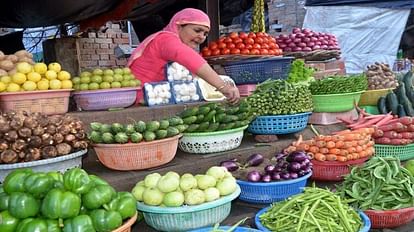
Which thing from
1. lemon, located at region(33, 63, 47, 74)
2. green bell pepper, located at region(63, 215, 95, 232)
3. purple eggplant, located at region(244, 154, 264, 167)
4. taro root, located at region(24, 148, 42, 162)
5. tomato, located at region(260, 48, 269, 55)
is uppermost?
tomato, located at region(260, 48, 269, 55)

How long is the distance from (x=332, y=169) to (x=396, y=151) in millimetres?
860

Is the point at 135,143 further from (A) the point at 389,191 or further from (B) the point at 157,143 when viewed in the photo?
(A) the point at 389,191

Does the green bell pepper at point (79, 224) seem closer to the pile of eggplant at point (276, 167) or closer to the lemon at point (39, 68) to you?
the pile of eggplant at point (276, 167)

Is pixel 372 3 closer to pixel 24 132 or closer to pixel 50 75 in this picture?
pixel 50 75

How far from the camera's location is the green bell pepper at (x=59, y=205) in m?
1.58

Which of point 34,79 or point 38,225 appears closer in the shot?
point 38,225

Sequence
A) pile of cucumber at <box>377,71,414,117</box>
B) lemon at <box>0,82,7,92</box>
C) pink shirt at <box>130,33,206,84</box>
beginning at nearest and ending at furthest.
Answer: lemon at <box>0,82,7,92</box> < pink shirt at <box>130,33,206,84</box> < pile of cucumber at <box>377,71,414,117</box>

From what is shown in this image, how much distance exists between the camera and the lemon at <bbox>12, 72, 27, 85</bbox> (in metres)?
2.42

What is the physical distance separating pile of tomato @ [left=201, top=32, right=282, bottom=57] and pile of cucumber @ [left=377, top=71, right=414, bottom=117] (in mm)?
1331

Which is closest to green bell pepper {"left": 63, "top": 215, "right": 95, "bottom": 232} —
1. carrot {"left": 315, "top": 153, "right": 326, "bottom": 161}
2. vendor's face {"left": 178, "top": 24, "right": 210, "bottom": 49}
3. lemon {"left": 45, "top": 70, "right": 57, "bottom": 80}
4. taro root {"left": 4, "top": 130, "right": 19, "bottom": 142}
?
taro root {"left": 4, "top": 130, "right": 19, "bottom": 142}

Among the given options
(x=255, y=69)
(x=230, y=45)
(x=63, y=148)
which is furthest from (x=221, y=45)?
(x=63, y=148)

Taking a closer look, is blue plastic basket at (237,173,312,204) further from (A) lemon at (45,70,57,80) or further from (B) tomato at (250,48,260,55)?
(B) tomato at (250,48,260,55)

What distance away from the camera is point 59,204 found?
1582mm

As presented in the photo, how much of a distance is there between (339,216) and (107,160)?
4.56 ft
